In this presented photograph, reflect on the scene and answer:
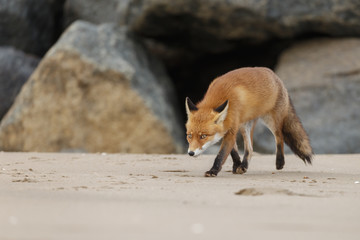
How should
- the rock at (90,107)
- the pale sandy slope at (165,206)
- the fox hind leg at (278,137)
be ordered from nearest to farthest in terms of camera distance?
the pale sandy slope at (165,206) → the fox hind leg at (278,137) → the rock at (90,107)

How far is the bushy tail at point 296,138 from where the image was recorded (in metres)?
5.70

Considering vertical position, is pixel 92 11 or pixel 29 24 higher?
pixel 92 11

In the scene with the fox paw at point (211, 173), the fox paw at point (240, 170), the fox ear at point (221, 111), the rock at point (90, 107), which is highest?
the fox ear at point (221, 111)

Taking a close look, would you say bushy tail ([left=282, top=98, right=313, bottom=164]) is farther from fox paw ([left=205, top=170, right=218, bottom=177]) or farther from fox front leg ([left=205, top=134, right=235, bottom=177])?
fox paw ([left=205, top=170, right=218, bottom=177])

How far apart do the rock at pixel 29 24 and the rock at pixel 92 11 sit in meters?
0.31

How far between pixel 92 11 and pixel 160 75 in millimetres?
2074

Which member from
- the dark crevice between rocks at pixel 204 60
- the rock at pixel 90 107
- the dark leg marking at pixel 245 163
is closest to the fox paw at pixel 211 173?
the dark leg marking at pixel 245 163

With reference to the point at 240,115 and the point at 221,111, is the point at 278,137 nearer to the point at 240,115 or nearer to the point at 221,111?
the point at 240,115

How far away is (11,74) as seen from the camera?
32.9 ft

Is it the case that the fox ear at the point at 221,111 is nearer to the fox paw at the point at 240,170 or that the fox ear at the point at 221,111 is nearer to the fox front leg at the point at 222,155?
the fox front leg at the point at 222,155

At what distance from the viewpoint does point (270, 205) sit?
288 centimetres

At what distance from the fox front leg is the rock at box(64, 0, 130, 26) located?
19.1 ft

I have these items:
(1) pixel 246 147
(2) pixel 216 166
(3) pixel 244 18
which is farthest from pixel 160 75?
(2) pixel 216 166

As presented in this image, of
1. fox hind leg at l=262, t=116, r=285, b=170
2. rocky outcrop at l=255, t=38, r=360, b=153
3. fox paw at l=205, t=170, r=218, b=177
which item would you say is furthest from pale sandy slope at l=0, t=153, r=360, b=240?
rocky outcrop at l=255, t=38, r=360, b=153
